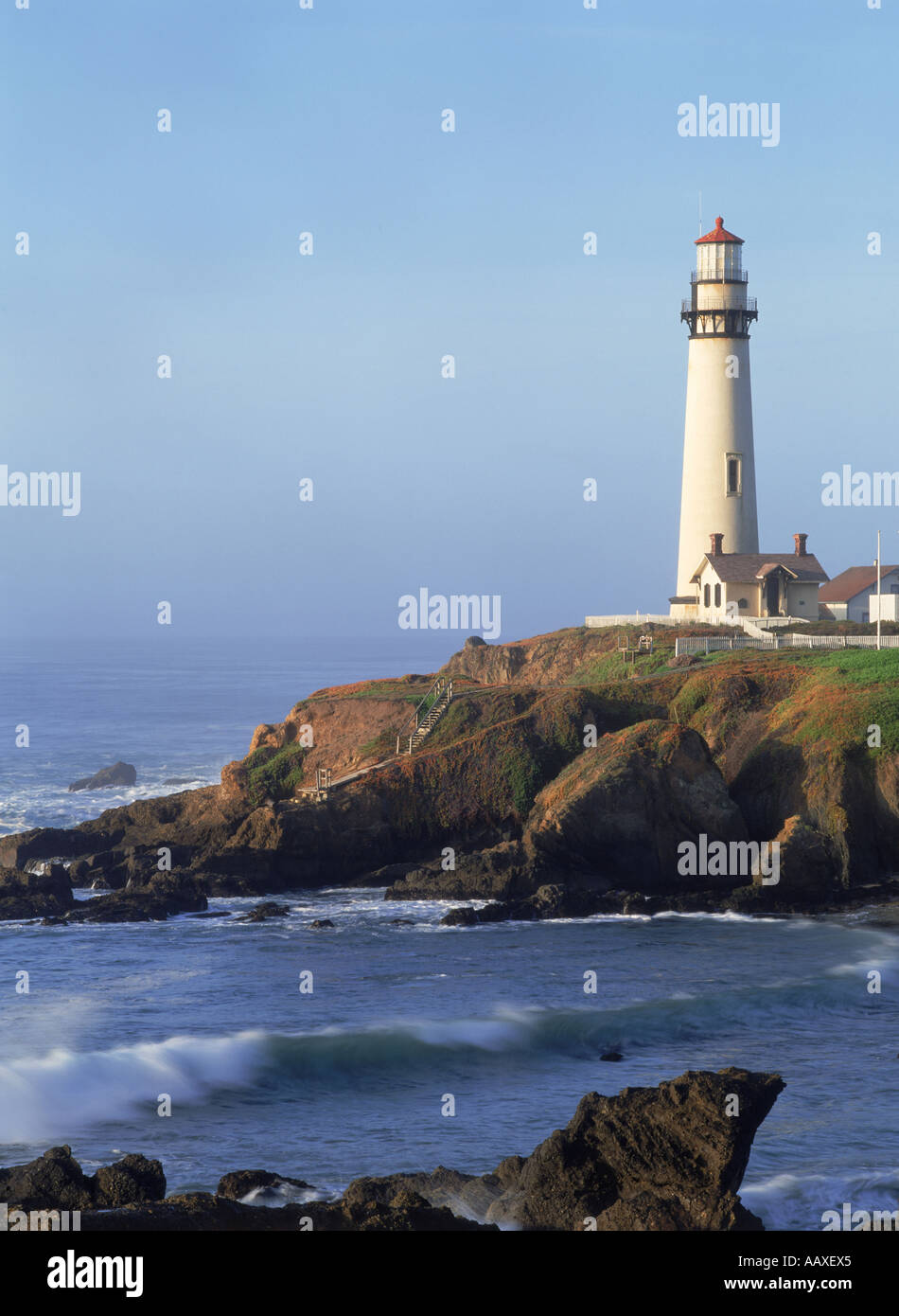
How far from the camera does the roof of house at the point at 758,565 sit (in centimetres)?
5562

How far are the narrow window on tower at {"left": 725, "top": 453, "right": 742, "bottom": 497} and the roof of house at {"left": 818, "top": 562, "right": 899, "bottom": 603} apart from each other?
6.47 m

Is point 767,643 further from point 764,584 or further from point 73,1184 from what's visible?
point 73,1184

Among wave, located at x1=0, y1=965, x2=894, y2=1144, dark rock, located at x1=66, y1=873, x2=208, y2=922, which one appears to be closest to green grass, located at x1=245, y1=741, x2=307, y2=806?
dark rock, located at x1=66, y1=873, x2=208, y2=922

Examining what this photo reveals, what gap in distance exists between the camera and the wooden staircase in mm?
43241

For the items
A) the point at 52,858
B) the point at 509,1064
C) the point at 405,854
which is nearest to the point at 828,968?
the point at 509,1064

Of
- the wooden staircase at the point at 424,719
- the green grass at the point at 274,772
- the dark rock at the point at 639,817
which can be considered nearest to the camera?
the dark rock at the point at 639,817

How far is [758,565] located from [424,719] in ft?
59.6

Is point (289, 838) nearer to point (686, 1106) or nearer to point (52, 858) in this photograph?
point (52, 858)

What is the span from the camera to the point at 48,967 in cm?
2872

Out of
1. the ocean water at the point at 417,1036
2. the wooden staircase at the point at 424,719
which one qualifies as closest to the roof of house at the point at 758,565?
the wooden staircase at the point at 424,719

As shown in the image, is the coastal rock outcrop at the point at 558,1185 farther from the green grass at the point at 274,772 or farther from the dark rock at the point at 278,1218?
the green grass at the point at 274,772

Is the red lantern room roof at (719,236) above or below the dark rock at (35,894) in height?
above

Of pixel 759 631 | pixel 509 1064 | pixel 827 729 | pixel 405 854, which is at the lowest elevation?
pixel 509 1064

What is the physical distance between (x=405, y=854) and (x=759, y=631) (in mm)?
18826
